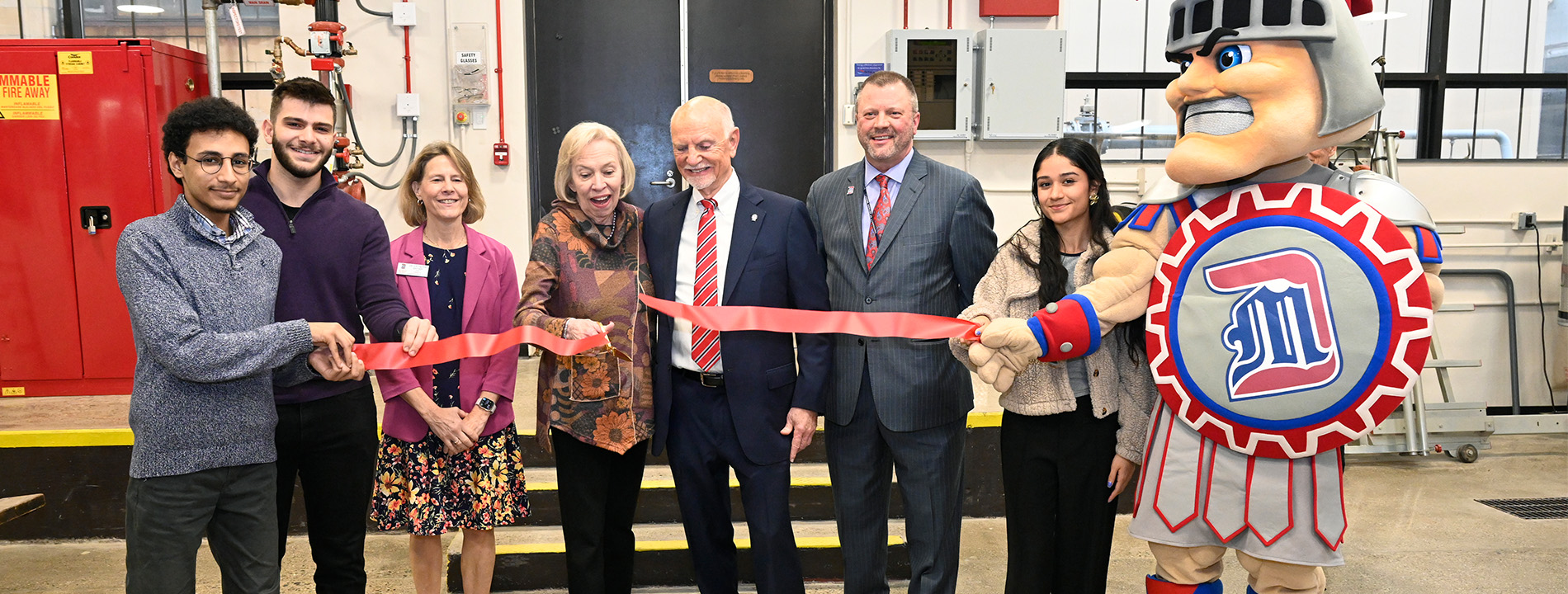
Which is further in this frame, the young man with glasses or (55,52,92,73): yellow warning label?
(55,52,92,73): yellow warning label

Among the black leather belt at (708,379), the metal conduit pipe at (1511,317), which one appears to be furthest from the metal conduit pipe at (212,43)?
the metal conduit pipe at (1511,317)

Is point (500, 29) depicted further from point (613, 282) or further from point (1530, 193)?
point (1530, 193)

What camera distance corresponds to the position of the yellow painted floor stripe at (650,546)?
3297 millimetres

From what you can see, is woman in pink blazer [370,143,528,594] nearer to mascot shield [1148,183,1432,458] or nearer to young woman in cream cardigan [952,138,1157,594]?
young woman in cream cardigan [952,138,1157,594]

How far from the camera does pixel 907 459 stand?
235 cm

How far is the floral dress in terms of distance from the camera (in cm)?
245

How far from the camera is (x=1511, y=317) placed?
5.38m

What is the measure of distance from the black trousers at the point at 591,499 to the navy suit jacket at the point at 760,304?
0.45ft

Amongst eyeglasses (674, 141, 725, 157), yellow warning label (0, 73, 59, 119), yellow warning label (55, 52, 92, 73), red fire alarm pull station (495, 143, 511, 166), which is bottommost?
eyeglasses (674, 141, 725, 157)

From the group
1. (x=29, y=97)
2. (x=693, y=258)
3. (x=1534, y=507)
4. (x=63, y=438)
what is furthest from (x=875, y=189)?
(x=29, y=97)

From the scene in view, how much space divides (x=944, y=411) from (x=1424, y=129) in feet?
17.3

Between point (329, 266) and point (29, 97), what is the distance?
3.95 metres

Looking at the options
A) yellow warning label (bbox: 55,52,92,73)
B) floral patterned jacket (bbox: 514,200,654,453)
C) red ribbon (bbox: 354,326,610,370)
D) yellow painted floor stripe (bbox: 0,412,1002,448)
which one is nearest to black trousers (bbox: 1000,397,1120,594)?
floral patterned jacket (bbox: 514,200,654,453)

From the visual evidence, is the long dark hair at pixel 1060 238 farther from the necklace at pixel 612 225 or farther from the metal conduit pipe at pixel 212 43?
the metal conduit pipe at pixel 212 43
